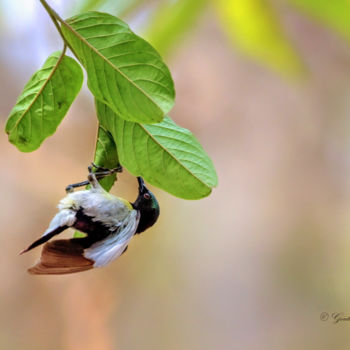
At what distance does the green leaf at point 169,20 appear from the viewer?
49.2 inches

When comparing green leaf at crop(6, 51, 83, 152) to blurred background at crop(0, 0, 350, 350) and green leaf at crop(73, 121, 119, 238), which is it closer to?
green leaf at crop(73, 121, 119, 238)

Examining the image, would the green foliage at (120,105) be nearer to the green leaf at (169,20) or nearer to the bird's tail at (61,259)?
the bird's tail at (61,259)

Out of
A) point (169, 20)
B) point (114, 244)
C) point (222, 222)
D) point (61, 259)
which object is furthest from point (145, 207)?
point (222, 222)

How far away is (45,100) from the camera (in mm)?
670

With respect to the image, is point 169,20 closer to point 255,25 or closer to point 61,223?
point 255,25

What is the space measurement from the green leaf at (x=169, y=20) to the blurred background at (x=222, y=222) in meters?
1.15

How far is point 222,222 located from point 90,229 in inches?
84.3

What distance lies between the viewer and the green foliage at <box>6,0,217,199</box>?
56cm

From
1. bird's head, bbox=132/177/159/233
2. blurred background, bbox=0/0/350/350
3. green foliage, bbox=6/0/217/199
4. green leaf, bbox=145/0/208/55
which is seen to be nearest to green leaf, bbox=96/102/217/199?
green foliage, bbox=6/0/217/199

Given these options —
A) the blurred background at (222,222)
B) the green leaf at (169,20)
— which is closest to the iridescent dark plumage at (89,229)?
the green leaf at (169,20)

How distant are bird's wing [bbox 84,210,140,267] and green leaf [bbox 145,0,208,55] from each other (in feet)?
2.15

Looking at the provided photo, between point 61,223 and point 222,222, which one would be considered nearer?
point 61,223

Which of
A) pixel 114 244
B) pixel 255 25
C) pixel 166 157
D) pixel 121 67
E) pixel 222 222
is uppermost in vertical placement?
pixel 255 25

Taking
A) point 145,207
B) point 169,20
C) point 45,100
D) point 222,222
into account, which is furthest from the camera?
point 222,222
